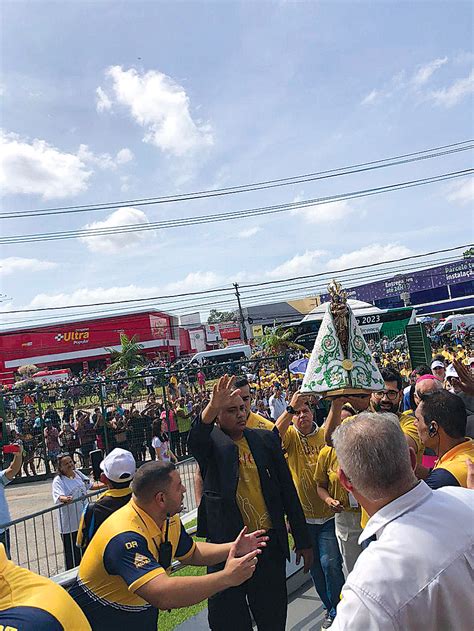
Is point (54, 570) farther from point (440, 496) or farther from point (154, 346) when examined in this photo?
point (154, 346)

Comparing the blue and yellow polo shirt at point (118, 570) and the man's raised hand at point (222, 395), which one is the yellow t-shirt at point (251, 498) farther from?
the blue and yellow polo shirt at point (118, 570)

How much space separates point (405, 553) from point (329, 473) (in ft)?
8.44

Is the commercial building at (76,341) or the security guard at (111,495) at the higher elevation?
the commercial building at (76,341)

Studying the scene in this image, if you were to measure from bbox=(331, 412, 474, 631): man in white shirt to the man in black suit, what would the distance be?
1435mm

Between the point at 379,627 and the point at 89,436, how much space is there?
1143cm

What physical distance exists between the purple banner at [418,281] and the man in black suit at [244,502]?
163 ft

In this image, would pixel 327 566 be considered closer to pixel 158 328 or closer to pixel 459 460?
pixel 459 460

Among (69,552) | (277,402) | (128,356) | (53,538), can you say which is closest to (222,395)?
(69,552)

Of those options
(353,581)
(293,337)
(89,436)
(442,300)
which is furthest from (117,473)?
(442,300)

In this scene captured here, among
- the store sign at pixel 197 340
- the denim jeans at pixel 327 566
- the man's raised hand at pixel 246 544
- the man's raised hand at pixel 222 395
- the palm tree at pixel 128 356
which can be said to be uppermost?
the store sign at pixel 197 340

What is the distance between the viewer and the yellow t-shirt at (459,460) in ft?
7.63

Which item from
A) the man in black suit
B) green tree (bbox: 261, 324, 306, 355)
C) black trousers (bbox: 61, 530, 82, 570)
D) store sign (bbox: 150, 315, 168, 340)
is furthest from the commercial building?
the man in black suit

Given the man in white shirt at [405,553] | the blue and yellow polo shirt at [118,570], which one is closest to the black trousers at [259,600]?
the blue and yellow polo shirt at [118,570]

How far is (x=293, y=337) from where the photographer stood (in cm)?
2630
